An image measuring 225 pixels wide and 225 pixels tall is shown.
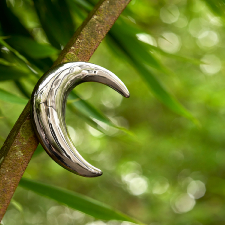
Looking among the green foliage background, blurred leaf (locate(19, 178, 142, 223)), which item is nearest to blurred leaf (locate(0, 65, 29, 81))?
blurred leaf (locate(19, 178, 142, 223))

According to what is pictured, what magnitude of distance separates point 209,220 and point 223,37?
1824 mm

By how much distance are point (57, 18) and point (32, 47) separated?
120 mm

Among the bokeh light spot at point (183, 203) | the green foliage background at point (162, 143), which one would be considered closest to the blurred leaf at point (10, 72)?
the green foliage background at point (162, 143)

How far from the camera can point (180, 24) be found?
3006mm

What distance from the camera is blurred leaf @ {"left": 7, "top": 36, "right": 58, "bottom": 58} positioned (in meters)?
0.45

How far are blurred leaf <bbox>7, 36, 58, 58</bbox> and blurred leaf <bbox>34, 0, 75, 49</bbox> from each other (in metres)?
0.09

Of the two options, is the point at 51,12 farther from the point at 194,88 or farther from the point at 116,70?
the point at 116,70

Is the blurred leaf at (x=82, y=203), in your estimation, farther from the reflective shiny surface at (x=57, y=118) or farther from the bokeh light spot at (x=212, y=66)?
the bokeh light spot at (x=212, y=66)

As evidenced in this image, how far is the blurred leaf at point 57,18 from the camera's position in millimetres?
546

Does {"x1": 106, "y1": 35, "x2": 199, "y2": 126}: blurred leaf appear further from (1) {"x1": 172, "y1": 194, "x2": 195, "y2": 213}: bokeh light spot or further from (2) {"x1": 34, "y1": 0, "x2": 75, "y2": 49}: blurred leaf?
(1) {"x1": 172, "y1": 194, "x2": 195, "y2": 213}: bokeh light spot

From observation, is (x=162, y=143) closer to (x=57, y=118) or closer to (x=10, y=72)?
(x=10, y=72)

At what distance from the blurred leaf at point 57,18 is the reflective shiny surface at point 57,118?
32cm

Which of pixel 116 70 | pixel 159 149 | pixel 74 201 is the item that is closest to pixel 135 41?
pixel 74 201

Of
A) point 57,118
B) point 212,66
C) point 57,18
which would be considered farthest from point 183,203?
point 57,118
